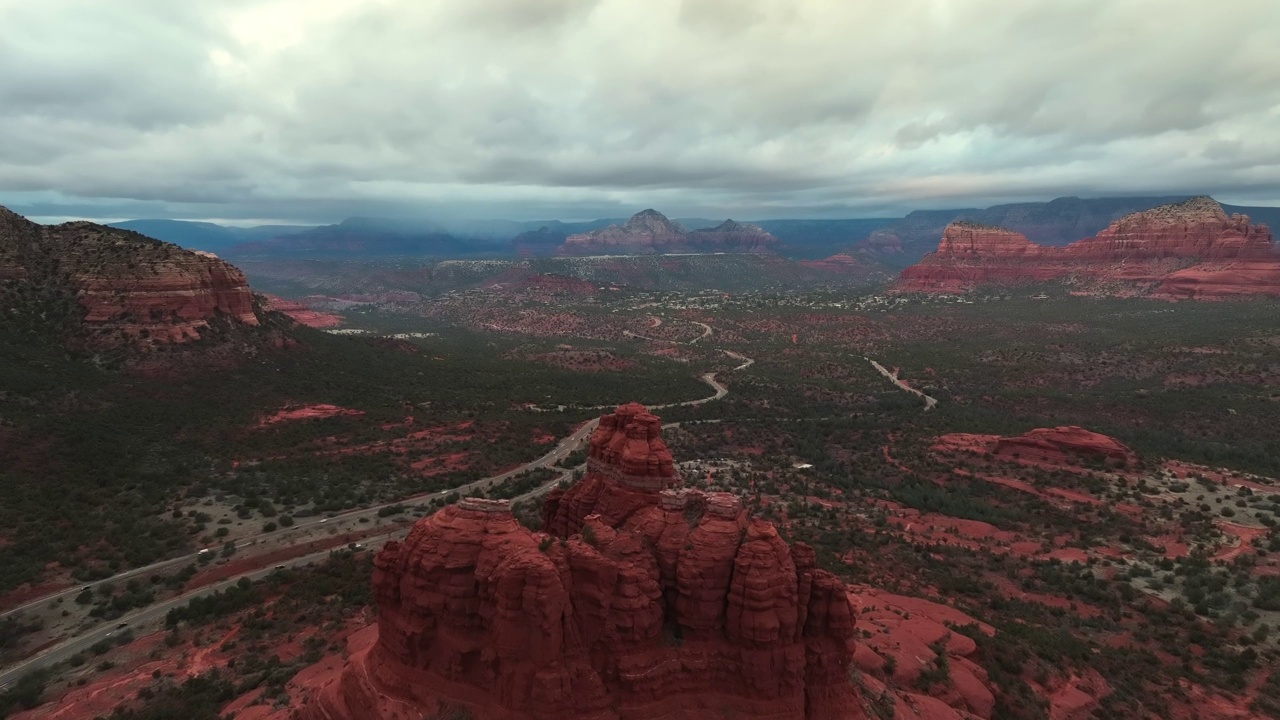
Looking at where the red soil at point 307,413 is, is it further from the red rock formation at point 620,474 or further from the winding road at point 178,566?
the red rock formation at point 620,474

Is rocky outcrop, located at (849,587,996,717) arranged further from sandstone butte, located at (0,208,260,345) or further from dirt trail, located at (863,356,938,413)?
sandstone butte, located at (0,208,260,345)

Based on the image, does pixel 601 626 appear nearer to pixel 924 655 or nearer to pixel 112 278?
pixel 924 655

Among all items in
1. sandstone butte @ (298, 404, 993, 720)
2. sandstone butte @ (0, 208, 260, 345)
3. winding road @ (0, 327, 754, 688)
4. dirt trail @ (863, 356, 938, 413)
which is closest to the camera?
sandstone butte @ (298, 404, 993, 720)

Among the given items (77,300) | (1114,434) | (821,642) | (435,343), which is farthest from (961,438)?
(435,343)

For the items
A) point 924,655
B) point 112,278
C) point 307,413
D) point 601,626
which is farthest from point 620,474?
point 112,278

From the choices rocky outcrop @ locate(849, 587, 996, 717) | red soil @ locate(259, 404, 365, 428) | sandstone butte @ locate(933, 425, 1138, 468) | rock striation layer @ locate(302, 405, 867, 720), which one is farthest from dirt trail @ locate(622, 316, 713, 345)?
rock striation layer @ locate(302, 405, 867, 720)

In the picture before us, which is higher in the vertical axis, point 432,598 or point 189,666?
point 432,598

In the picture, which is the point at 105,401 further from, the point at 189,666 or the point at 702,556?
the point at 702,556
